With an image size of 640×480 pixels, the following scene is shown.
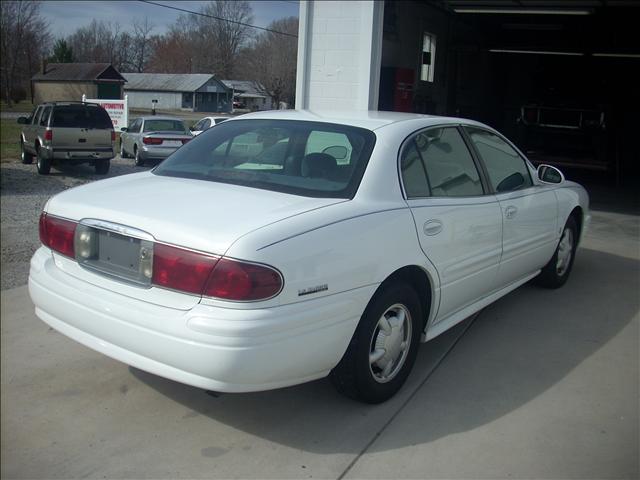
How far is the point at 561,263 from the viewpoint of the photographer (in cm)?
600

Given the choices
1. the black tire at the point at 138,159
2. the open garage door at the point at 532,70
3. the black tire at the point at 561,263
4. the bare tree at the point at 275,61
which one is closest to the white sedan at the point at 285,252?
the black tire at the point at 561,263

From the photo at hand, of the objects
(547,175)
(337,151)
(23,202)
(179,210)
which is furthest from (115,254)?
(23,202)

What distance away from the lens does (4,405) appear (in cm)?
346

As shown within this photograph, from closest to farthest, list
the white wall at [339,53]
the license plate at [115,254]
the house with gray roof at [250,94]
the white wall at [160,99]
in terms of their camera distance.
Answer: the license plate at [115,254], the white wall at [339,53], the white wall at [160,99], the house with gray roof at [250,94]

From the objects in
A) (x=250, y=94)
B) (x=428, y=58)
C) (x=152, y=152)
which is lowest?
(x=152, y=152)

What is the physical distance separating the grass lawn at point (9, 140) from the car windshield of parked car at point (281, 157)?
13591 millimetres

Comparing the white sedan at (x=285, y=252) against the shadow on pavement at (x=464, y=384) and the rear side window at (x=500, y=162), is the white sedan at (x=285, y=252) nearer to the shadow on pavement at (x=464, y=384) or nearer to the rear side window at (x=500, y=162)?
the rear side window at (x=500, y=162)

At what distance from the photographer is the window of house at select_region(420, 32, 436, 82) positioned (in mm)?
16125

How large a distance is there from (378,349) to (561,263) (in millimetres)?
3213

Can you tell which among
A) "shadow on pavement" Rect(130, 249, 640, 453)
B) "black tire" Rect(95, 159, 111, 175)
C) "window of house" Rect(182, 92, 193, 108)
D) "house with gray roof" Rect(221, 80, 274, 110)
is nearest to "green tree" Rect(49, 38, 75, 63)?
"black tire" Rect(95, 159, 111, 175)

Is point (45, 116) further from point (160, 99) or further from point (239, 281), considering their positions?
point (160, 99)

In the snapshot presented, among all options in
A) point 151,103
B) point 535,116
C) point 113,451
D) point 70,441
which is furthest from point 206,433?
point 151,103

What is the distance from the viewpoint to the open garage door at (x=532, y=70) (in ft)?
46.6

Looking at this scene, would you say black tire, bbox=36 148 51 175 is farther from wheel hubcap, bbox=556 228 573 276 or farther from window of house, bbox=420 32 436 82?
wheel hubcap, bbox=556 228 573 276
